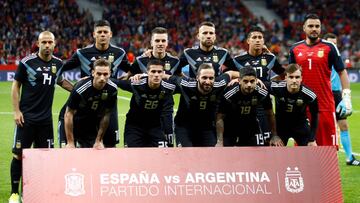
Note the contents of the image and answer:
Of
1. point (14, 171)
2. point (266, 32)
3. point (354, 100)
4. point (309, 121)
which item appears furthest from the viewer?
point (266, 32)

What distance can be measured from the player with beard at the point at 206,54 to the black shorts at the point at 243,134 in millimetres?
867

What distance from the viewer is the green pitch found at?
8992 mm

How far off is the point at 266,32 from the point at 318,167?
30.0m

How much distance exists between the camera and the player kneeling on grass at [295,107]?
26.9 feet

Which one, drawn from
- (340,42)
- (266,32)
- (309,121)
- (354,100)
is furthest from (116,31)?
(309,121)

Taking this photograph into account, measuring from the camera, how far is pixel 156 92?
8.29 m

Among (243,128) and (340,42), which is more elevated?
(340,42)

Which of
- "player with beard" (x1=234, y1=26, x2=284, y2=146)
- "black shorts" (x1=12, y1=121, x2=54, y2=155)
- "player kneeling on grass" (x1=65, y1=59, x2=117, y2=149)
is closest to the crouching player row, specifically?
"player with beard" (x1=234, y1=26, x2=284, y2=146)

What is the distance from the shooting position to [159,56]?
358 inches

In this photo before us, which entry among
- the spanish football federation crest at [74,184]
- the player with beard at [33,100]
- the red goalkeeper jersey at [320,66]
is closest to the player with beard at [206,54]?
the red goalkeeper jersey at [320,66]

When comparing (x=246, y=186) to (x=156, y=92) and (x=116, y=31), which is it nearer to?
(x=156, y=92)

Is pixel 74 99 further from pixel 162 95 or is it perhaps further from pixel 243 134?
pixel 243 134

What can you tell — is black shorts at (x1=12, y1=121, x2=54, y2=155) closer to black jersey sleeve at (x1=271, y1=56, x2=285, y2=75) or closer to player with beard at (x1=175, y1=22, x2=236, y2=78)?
player with beard at (x1=175, y1=22, x2=236, y2=78)

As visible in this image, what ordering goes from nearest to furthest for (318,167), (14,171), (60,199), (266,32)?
(60,199) < (318,167) < (14,171) < (266,32)
